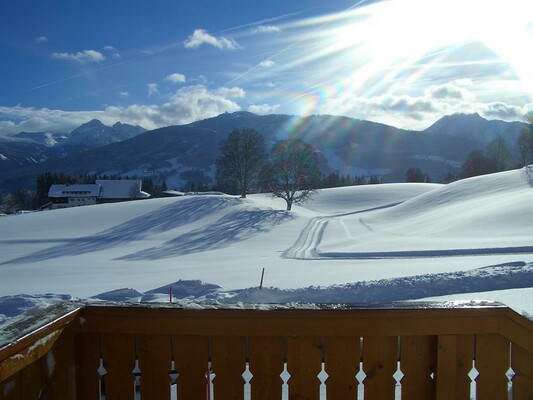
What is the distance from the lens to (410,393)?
2.64 m

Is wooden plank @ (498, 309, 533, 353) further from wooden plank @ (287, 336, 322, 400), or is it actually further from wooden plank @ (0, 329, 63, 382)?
wooden plank @ (0, 329, 63, 382)

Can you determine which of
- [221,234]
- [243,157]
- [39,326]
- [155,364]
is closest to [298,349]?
[155,364]

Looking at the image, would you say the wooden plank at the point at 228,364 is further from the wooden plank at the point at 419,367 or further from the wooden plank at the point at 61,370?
the wooden plank at the point at 419,367

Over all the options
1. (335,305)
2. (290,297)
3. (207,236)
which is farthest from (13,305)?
(207,236)

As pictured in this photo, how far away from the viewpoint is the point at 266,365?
2.60 m

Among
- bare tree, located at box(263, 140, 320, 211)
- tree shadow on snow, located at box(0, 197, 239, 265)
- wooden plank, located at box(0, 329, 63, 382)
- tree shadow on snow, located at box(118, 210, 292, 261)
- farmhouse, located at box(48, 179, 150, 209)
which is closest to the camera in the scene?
wooden plank, located at box(0, 329, 63, 382)

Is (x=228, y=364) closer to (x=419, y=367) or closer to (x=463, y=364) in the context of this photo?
(x=419, y=367)

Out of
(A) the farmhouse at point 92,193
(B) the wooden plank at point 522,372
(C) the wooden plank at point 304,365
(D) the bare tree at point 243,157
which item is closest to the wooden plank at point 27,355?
(C) the wooden plank at point 304,365

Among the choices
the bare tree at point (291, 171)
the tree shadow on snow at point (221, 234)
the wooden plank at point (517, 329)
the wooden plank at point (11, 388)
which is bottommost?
the tree shadow on snow at point (221, 234)

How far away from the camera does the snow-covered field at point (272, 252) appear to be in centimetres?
1098

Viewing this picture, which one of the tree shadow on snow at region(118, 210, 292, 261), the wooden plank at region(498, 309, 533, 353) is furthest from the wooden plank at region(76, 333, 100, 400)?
the tree shadow on snow at region(118, 210, 292, 261)

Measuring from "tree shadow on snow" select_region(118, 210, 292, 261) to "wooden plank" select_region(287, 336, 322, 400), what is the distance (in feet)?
63.7

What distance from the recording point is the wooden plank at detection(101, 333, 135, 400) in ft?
8.55

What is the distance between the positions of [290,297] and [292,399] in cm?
815
